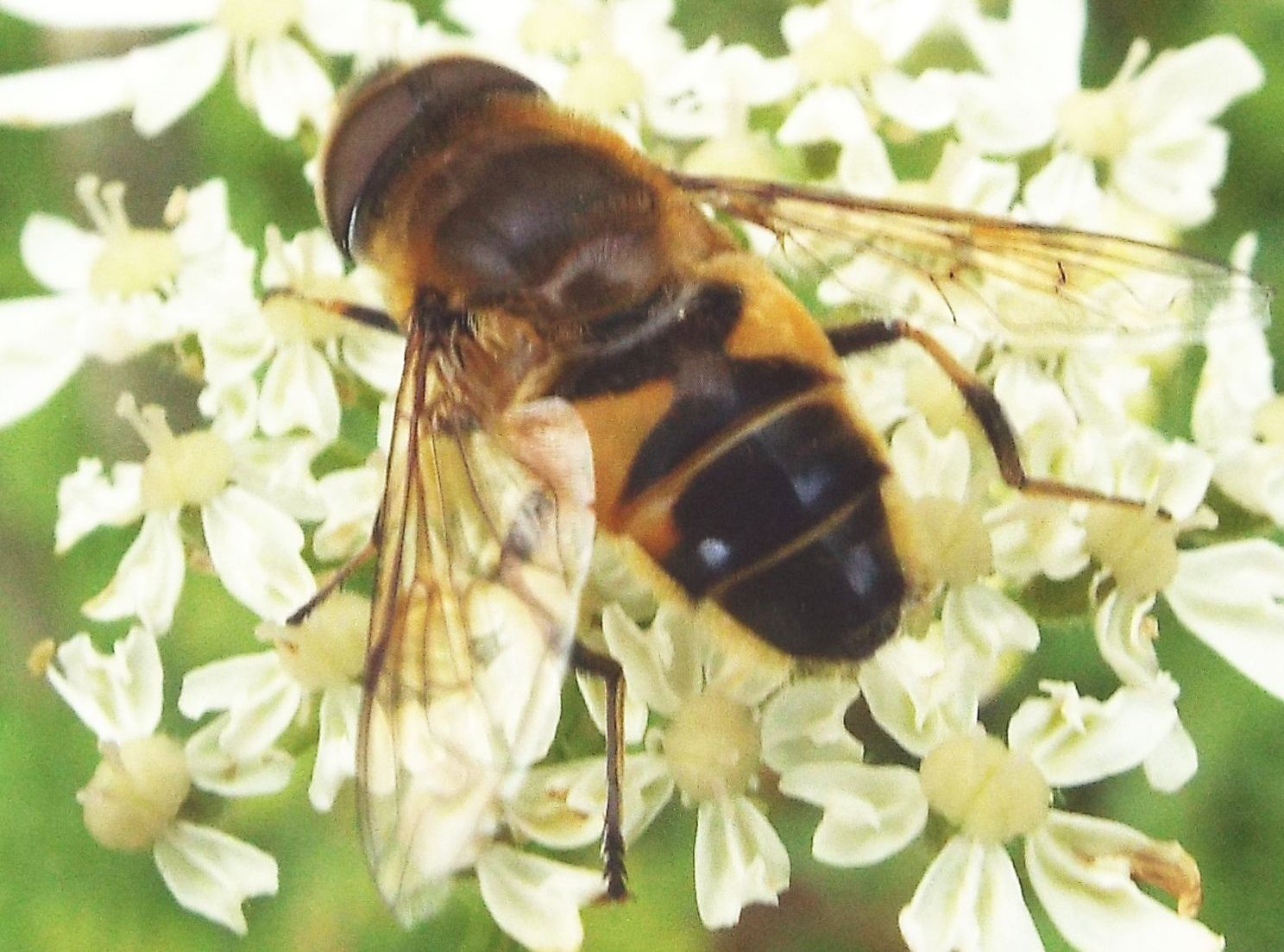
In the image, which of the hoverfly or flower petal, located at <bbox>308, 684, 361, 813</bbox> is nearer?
the hoverfly

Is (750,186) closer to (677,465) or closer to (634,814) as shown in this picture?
(677,465)

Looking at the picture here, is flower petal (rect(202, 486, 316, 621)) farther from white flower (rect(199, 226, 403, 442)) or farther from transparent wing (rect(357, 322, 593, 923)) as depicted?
transparent wing (rect(357, 322, 593, 923))

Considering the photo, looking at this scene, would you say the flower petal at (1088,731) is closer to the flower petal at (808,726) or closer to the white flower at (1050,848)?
the white flower at (1050,848)

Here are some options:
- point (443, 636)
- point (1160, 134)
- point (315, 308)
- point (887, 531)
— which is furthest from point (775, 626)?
point (1160, 134)

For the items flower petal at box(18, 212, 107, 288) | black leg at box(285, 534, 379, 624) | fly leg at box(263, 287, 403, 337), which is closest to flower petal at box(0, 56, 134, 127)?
flower petal at box(18, 212, 107, 288)

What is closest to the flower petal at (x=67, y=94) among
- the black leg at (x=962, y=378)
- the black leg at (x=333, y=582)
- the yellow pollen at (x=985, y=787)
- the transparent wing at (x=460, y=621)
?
the black leg at (x=333, y=582)

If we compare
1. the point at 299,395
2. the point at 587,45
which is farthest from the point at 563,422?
the point at 587,45
